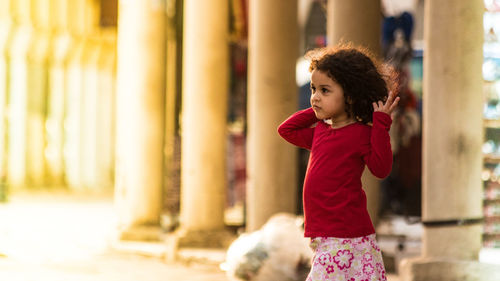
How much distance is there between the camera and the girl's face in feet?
13.0

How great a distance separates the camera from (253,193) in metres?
9.03

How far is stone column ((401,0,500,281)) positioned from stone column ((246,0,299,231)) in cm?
259

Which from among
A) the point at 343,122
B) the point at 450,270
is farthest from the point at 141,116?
the point at 343,122

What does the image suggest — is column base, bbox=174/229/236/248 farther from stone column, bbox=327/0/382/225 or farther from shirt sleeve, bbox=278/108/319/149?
shirt sleeve, bbox=278/108/319/149

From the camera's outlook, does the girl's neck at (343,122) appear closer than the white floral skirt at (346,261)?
No

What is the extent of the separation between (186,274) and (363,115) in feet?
16.4

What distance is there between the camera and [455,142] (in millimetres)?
6488

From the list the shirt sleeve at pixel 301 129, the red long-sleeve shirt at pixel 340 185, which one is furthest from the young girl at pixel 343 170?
the shirt sleeve at pixel 301 129

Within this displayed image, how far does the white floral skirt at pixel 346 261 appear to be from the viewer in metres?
3.93

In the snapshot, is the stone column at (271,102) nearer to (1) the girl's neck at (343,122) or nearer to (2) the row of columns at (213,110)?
(2) the row of columns at (213,110)

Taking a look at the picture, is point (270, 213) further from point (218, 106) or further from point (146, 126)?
point (146, 126)

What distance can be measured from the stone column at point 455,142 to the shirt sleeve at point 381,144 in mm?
2806

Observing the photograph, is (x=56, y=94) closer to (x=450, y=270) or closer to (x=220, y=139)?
(x=220, y=139)

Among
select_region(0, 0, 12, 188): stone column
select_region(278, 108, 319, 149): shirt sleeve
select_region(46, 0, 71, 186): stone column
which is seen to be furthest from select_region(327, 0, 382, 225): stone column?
select_region(46, 0, 71, 186): stone column
